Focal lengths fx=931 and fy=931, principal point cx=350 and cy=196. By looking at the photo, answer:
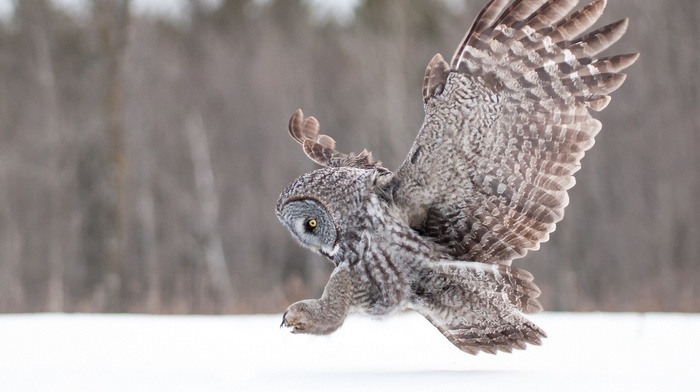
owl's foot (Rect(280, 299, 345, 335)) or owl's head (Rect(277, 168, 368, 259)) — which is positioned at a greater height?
owl's head (Rect(277, 168, 368, 259))

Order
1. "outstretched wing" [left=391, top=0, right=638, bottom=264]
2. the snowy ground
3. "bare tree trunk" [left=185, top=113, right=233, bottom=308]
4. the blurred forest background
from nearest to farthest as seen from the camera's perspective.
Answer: the snowy ground → "outstretched wing" [left=391, top=0, right=638, bottom=264] → the blurred forest background → "bare tree trunk" [left=185, top=113, right=233, bottom=308]

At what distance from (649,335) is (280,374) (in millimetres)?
2229

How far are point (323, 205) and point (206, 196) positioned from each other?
51.2 ft

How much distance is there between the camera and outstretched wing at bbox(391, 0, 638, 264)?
3814mm

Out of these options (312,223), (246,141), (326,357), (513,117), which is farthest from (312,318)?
(246,141)

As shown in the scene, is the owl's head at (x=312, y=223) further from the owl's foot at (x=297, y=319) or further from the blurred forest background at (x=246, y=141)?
the blurred forest background at (x=246, y=141)

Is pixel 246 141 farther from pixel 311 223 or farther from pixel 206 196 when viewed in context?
pixel 311 223

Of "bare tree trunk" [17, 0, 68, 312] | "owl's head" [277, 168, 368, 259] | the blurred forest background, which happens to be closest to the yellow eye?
"owl's head" [277, 168, 368, 259]

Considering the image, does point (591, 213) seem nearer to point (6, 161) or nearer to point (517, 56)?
point (6, 161)

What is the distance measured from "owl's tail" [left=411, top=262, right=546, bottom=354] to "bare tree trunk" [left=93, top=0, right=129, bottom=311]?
905cm

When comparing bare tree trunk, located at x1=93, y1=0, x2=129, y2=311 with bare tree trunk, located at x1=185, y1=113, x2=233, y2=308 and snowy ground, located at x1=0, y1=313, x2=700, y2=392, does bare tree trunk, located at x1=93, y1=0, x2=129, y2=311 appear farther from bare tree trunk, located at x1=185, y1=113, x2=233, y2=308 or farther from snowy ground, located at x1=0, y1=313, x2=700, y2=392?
snowy ground, located at x1=0, y1=313, x2=700, y2=392

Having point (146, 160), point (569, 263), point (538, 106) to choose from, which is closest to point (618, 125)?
point (569, 263)

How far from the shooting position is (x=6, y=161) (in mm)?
18438

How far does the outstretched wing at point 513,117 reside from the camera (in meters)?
3.81
